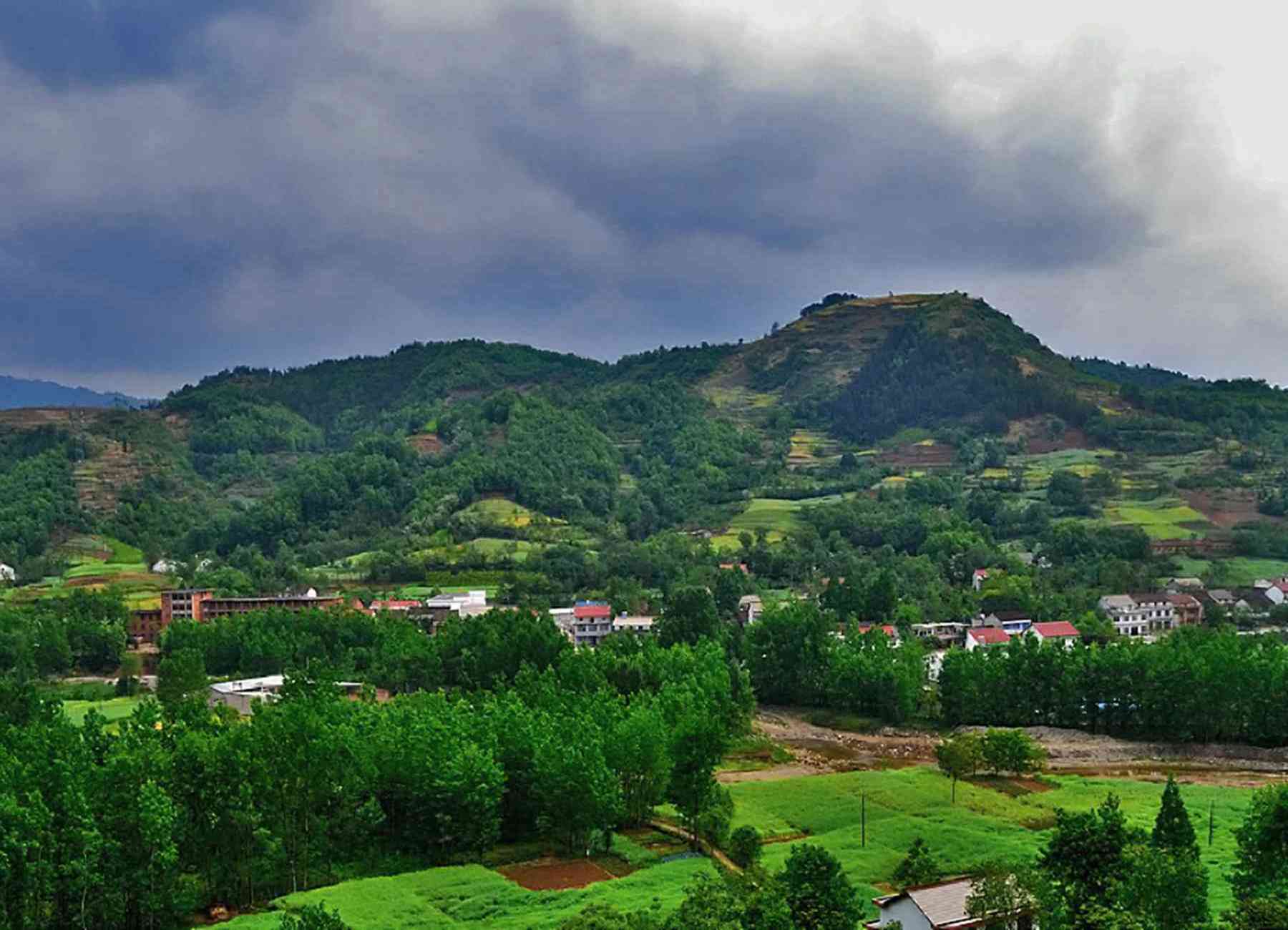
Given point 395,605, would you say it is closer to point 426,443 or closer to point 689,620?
point 689,620

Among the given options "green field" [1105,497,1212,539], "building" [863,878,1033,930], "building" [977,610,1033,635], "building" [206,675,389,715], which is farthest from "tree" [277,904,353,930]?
"green field" [1105,497,1212,539]

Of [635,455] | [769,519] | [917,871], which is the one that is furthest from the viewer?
[635,455]

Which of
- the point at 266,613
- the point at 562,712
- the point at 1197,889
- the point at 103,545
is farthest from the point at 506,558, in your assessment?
the point at 1197,889

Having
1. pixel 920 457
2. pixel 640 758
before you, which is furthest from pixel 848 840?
pixel 920 457

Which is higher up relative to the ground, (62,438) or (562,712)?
(62,438)

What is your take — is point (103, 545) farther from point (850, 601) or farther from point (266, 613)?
point (850, 601)

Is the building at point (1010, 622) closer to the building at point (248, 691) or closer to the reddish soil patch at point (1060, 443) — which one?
the building at point (248, 691)

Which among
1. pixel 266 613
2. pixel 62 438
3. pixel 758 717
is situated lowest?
pixel 758 717
